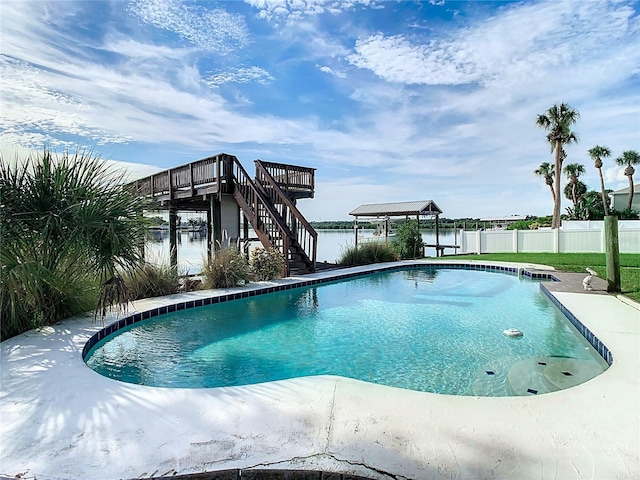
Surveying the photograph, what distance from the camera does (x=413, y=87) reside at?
502 inches

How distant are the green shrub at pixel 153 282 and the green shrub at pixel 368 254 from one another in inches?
253

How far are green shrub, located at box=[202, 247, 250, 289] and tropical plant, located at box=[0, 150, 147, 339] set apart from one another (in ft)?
11.1

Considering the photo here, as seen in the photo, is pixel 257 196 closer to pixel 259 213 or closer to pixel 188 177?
pixel 259 213

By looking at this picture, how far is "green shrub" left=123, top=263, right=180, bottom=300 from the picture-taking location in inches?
284

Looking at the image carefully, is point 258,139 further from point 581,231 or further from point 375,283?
point 581,231

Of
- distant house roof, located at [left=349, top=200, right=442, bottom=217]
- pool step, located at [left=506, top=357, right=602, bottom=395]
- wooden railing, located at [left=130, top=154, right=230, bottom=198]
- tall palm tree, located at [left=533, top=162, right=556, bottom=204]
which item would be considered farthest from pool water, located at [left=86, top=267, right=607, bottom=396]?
tall palm tree, located at [left=533, top=162, right=556, bottom=204]

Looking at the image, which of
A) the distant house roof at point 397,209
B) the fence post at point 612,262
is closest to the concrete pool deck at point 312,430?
the fence post at point 612,262

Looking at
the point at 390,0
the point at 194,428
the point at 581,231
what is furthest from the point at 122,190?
the point at 581,231

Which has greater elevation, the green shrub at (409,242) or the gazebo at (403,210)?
the gazebo at (403,210)

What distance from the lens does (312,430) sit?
7.91 ft

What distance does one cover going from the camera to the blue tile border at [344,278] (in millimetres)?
4578

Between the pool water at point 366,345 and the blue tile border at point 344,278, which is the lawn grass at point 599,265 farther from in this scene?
the pool water at point 366,345

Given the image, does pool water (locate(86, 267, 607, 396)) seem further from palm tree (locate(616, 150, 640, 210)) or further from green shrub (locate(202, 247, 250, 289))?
palm tree (locate(616, 150, 640, 210))

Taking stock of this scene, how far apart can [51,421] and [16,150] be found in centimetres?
360
